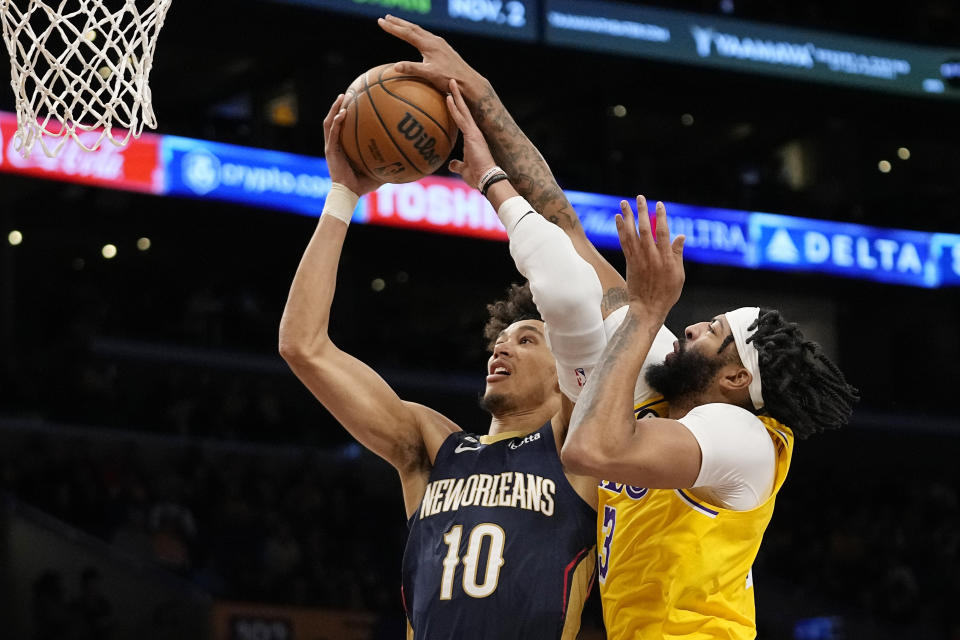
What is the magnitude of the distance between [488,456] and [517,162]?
79cm

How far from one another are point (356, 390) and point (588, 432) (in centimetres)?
101

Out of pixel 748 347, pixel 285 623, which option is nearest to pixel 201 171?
pixel 285 623

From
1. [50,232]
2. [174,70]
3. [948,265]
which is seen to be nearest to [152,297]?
[50,232]

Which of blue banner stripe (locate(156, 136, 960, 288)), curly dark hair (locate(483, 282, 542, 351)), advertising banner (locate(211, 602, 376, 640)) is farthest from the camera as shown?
blue banner stripe (locate(156, 136, 960, 288))

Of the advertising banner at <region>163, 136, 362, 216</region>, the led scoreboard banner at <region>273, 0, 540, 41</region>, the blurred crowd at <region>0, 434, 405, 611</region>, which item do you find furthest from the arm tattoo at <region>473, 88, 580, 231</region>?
the led scoreboard banner at <region>273, 0, 540, 41</region>

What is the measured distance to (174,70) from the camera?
20031mm

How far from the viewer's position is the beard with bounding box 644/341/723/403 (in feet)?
10.8

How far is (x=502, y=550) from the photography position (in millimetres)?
3447

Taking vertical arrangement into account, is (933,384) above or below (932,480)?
above

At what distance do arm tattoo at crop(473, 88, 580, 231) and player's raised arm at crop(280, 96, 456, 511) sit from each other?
388mm

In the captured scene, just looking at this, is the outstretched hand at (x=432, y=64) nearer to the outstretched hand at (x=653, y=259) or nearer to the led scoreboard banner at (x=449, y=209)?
the outstretched hand at (x=653, y=259)

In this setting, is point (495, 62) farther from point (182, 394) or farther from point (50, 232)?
point (50, 232)

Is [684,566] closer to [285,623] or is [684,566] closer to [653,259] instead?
[653,259]

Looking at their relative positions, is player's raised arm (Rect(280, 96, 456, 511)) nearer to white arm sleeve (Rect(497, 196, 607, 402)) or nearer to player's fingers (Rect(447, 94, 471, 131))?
player's fingers (Rect(447, 94, 471, 131))
